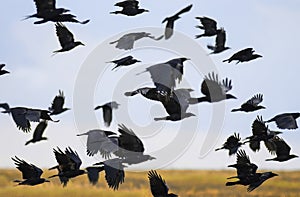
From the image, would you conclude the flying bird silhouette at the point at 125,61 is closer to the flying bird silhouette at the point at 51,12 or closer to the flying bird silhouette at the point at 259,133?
the flying bird silhouette at the point at 51,12

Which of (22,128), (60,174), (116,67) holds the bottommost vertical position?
(60,174)

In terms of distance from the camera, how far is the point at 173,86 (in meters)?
9.34

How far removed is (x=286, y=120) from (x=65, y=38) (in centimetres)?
325

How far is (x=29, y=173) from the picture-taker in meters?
9.97

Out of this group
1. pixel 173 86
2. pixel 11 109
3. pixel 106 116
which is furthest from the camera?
pixel 106 116

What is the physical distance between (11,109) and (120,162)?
1697 mm

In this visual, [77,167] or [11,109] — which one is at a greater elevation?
[11,109]

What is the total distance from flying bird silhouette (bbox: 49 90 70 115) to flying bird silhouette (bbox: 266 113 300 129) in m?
3.04

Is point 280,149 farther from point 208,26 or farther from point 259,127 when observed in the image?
point 208,26

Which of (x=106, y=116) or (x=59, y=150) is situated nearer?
(x=59, y=150)

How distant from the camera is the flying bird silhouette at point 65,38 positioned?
33.9 ft

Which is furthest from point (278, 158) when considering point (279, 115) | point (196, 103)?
point (196, 103)

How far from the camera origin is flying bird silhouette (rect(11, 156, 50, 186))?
9.82 metres

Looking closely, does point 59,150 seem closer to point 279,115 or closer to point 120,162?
point 120,162
